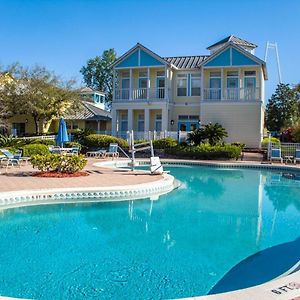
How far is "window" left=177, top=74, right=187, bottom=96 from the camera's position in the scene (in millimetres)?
33531

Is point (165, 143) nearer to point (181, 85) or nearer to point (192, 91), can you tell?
point (192, 91)

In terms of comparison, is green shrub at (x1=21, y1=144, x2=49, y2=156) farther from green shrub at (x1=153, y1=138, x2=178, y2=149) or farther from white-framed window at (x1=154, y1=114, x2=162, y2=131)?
white-framed window at (x1=154, y1=114, x2=162, y2=131)

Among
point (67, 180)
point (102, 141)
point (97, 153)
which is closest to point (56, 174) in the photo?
point (67, 180)

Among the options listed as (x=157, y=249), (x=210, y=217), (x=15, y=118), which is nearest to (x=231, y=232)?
(x=210, y=217)

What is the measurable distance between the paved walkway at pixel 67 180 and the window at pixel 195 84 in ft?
58.2

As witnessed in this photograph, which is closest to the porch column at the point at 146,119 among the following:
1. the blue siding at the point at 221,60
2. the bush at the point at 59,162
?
the blue siding at the point at 221,60

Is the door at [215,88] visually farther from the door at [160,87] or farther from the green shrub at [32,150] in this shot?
the green shrub at [32,150]

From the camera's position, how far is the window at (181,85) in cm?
3353

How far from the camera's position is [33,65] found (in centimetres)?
3575

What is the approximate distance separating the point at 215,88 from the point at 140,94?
6.56 m

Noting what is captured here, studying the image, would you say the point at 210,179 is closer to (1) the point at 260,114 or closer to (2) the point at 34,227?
(2) the point at 34,227

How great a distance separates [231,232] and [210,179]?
935 cm

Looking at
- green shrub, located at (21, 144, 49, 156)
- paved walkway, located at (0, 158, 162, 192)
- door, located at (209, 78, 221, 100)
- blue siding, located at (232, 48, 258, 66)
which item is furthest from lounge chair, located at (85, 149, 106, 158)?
blue siding, located at (232, 48, 258, 66)

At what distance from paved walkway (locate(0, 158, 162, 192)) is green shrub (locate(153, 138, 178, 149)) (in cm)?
1084
